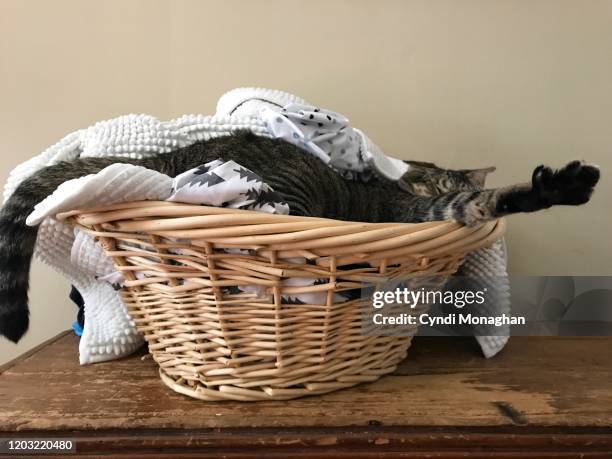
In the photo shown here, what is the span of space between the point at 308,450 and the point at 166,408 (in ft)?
0.62

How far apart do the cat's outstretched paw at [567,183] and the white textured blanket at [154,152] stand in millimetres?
279

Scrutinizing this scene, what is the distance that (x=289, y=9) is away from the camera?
1111 millimetres

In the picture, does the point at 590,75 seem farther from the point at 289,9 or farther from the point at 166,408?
the point at 166,408

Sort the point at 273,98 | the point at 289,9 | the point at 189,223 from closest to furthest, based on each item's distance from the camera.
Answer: the point at 189,223 → the point at 273,98 → the point at 289,9

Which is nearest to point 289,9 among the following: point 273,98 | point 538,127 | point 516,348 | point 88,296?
point 273,98

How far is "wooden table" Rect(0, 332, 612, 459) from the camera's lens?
0.51 metres

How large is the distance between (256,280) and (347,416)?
20cm

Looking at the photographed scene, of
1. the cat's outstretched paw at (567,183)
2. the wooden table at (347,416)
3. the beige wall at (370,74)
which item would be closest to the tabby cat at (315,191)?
the cat's outstretched paw at (567,183)

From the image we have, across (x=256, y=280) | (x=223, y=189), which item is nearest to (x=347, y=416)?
(x=256, y=280)

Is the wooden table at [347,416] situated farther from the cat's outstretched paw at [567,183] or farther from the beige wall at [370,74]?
the beige wall at [370,74]

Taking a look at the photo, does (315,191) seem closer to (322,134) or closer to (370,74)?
(322,134)

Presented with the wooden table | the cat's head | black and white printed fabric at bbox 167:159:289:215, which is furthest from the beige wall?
black and white printed fabric at bbox 167:159:289:215

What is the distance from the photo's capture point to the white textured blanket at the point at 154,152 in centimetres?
73

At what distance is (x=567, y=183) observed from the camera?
0.48 m
